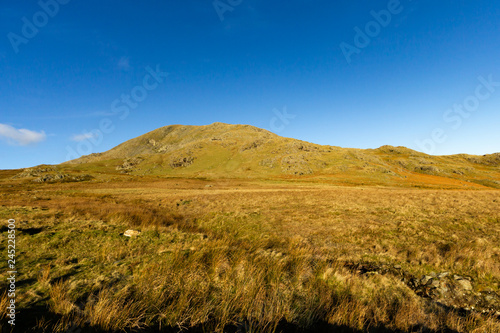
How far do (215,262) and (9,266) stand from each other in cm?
613

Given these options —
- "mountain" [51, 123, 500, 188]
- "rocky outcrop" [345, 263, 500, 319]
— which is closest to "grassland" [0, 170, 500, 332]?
"rocky outcrop" [345, 263, 500, 319]

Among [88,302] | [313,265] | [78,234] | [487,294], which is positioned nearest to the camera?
[88,302]

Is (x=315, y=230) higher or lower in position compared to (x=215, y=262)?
lower

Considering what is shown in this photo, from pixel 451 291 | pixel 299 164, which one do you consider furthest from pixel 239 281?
pixel 299 164

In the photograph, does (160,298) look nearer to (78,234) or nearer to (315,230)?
(78,234)

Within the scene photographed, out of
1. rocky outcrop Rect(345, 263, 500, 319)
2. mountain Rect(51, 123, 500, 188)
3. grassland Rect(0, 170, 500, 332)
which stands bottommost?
rocky outcrop Rect(345, 263, 500, 319)

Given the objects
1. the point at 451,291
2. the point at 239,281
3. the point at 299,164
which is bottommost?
the point at 451,291

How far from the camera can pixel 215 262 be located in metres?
6.62

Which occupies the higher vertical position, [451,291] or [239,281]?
[239,281]

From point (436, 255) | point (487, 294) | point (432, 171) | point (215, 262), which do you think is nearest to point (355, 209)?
point (436, 255)

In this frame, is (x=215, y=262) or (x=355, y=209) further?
(x=355, y=209)

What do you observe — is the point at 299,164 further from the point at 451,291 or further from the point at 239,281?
the point at 239,281

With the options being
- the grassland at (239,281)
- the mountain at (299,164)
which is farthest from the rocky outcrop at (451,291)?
the mountain at (299,164)

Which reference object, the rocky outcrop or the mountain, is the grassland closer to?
the rocky outcrop
